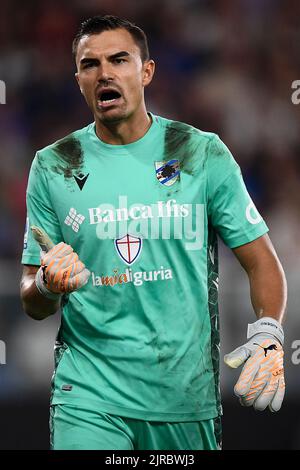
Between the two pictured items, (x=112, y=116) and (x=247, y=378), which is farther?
(x=112, y=116)

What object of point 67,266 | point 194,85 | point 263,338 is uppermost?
point 194,85

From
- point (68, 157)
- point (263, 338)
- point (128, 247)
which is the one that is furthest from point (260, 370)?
point (68, 157)

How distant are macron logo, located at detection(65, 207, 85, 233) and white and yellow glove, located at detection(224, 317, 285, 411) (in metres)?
0.96

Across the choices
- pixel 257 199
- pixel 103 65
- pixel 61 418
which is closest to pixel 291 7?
pixel 257 199

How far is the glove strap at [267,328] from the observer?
4262mm

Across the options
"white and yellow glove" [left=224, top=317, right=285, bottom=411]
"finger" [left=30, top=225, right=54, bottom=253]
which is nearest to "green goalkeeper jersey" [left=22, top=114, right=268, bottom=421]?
"finger" [left=30, top=225, right=54, bottom=253]

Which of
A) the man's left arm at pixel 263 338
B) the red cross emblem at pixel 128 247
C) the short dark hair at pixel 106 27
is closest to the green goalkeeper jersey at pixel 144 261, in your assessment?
the red cross emblem at pixel 128 247

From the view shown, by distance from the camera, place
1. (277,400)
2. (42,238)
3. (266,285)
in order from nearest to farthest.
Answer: (277,400) < (42,238) < (266,285)

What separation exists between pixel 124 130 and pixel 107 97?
179 millimetres

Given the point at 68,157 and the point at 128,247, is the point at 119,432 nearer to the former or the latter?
the point at 128,247

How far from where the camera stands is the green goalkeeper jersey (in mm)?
4402

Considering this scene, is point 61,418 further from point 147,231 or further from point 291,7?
point 291,7

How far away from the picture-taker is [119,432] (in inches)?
171

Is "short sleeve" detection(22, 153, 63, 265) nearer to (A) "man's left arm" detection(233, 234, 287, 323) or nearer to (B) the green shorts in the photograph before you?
(B) the green shorts
